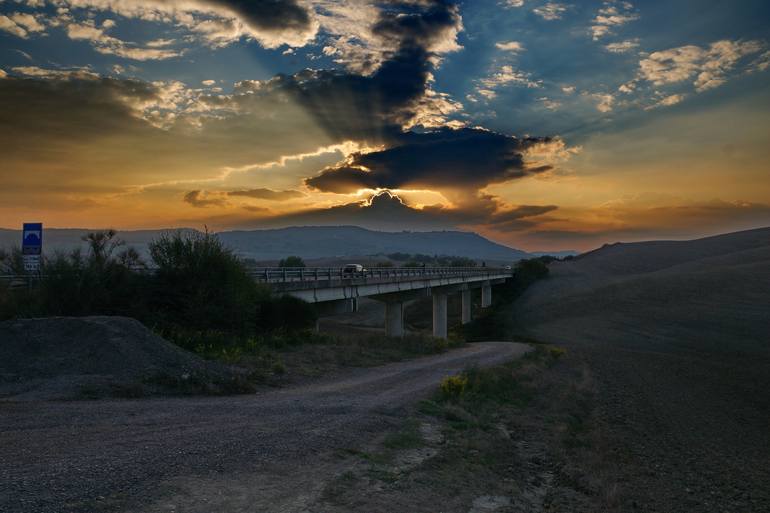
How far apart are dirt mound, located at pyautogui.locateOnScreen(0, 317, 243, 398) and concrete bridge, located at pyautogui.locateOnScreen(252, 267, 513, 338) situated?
16.9 m

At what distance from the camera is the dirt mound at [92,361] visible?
17703mm

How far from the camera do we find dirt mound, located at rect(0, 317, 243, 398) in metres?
17.7

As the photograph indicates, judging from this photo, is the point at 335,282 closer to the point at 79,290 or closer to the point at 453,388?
the point at 79,290

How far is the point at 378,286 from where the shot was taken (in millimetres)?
54781

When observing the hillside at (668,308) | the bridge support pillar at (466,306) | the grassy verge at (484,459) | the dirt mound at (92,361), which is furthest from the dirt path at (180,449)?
the bridge support pillar at (466,306)

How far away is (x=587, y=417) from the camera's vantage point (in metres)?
22.0

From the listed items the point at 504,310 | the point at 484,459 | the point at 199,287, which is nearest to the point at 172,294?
the point at 199,287

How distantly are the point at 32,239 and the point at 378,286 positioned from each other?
3268 centimetres

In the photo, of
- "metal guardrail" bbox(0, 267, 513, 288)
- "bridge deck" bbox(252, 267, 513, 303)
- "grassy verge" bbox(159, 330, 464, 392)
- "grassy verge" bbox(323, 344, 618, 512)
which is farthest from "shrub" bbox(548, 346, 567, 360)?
"metal guardrail" bbox(0, 267, 513, 288)

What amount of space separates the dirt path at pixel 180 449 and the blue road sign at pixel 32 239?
1410 centimetres

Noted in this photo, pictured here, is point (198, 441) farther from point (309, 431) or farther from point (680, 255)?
point (680, 255)

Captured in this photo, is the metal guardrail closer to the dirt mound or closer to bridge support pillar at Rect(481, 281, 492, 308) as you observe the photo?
the dirt mound

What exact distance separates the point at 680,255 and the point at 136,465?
168 meters

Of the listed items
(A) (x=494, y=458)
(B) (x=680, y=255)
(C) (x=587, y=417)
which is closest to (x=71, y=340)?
(A) (x=494, y=458)
